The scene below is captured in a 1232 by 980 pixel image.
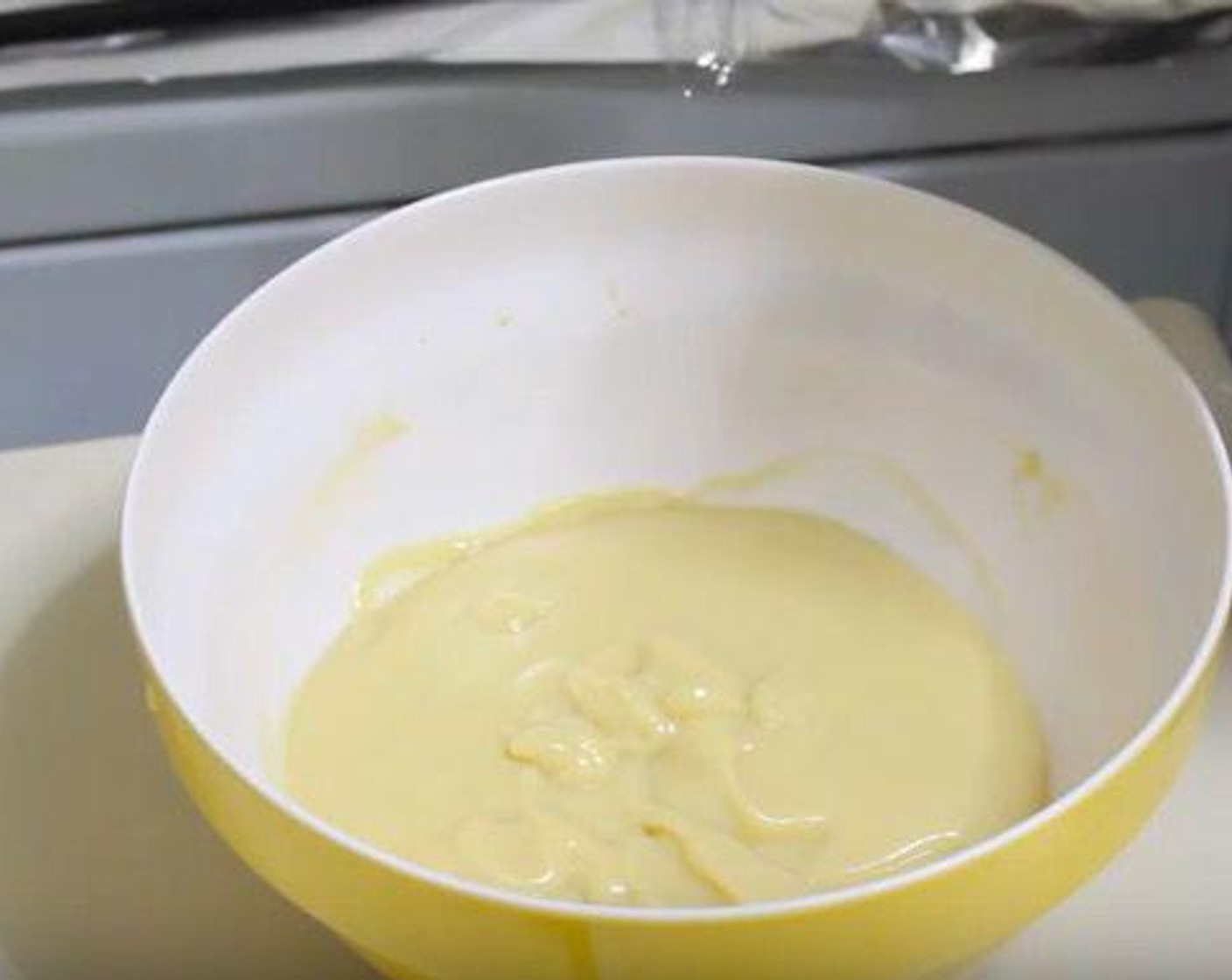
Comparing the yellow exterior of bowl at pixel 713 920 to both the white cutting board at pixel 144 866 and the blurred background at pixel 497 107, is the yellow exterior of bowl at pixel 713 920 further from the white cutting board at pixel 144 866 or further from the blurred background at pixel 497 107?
the blurred background at pixel 497 107

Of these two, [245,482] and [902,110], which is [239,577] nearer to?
[245,482]

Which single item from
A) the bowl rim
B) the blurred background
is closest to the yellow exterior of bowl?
the bowl rim

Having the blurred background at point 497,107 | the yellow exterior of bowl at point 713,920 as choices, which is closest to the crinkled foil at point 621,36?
the blurred background at point 497,107

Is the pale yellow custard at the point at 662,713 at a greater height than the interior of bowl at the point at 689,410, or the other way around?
the interior of bowl at the point at 689,410

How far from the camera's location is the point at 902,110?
0.61 metres

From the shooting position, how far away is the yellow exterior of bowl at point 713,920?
1.27 feet

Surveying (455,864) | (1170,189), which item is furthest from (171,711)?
(1170,189)

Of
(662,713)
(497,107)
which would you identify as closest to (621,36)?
(497,107)

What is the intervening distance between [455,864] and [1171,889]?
0.55 ft

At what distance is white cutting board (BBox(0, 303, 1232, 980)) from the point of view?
0.49 metres

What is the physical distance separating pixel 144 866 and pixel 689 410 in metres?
0.19

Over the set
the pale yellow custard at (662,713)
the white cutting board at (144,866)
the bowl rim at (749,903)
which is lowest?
the white cutting board at (144,866)

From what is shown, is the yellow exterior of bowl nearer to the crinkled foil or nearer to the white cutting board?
the white cutting board

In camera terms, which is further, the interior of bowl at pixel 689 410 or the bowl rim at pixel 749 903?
the interior of bowl at pixel 689 410
